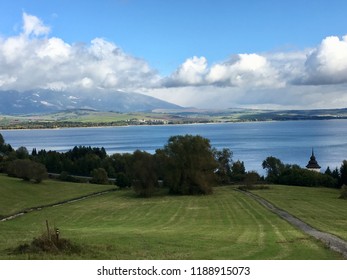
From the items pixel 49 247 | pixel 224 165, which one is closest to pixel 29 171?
pixel 224 165

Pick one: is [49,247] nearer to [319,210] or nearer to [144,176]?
[319,210]

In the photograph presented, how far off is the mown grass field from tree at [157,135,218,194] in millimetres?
3110

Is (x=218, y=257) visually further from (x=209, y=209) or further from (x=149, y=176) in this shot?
(x=149, y=176)

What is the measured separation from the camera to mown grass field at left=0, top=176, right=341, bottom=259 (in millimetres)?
16578

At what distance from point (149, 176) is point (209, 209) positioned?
20.7 metres

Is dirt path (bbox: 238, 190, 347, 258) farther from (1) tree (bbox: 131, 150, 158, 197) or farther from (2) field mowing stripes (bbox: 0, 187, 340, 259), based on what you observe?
(1) tree (bbox: 131, 150, 158, 197)

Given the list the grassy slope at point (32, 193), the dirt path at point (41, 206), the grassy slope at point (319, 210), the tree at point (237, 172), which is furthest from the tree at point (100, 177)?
the grassy slope at point (319, 210)

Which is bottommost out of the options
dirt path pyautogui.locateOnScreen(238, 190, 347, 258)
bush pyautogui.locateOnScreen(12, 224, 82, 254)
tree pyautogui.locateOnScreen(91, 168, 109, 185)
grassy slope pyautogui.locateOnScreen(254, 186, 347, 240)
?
tree pyautogui.locateOnScreen(91, 168, 109, 185)

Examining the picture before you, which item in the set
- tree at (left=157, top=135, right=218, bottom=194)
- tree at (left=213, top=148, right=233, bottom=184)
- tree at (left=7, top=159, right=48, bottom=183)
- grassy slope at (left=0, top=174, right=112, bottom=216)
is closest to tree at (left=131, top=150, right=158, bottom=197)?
tree at (left=157, top=135, right=218, bottom=194)

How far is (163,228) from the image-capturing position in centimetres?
3048

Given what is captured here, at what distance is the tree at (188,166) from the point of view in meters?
69.2

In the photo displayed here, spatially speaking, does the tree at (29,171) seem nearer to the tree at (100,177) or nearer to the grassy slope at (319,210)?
the tree at (100,177)

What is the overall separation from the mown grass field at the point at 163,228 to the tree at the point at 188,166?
311cm

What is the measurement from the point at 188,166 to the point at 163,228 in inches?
1555
